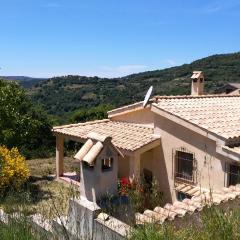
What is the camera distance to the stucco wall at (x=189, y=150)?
1223 cm

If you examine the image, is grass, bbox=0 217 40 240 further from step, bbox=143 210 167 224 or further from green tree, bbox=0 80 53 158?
green tree, bbox=0 80 53 158

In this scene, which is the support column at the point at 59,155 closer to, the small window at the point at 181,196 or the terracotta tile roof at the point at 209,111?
the terracotta tile roof at the point at 209,111

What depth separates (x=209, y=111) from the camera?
14445 millimetres

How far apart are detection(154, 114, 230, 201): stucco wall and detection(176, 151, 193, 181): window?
0.21 meters

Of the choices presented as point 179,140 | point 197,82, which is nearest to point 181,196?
point 179,140

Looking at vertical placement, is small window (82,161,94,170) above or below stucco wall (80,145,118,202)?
above

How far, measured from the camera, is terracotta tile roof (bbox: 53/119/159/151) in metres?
14.4

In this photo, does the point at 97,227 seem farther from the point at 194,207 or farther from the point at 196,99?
the point at 196,99

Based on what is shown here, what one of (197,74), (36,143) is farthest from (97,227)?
(36,143)

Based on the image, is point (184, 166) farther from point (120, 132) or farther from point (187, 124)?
point (120, 132)

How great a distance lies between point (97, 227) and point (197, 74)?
15.3m

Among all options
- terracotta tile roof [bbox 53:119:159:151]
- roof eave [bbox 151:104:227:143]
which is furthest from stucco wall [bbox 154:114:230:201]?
terracotta tile roof [bbox 53:119:159:151]

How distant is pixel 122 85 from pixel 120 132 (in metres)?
70.7

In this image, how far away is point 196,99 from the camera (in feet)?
53.5
